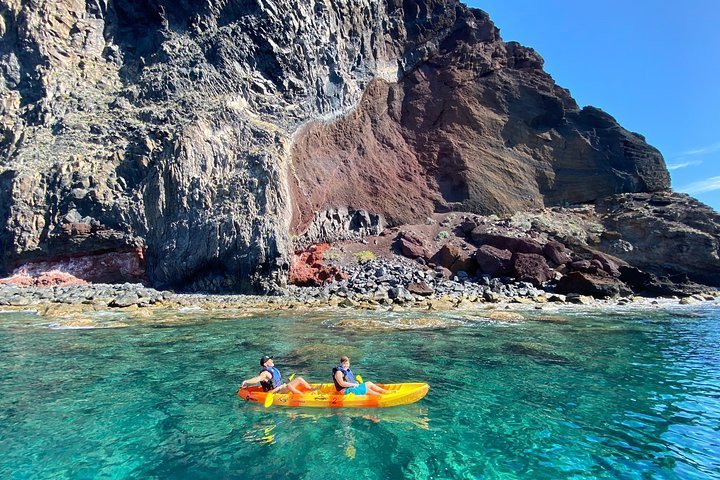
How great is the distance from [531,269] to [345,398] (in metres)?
23.6

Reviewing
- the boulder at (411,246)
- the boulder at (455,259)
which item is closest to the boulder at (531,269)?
the boulder at (455,259)

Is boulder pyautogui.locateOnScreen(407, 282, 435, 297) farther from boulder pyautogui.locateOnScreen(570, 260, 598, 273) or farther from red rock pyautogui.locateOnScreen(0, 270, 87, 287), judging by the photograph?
red rock pyautogui.locateOnScreen(0, 270, 87, 287)

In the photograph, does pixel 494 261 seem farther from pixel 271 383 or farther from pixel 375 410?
pixel 271 383

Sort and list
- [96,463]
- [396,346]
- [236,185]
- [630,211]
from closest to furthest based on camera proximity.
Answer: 1. [96,463]
2. [396,346]
3. [236,185]
4. [630,211]

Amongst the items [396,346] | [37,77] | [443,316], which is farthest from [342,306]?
[37,77]

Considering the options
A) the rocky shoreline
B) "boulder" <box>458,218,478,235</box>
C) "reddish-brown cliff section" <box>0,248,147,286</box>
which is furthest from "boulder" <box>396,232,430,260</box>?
"reddish-brown cliff section" <box>0,248,147,286</box>

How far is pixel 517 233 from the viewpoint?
114ft

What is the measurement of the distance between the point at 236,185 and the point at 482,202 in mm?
23646

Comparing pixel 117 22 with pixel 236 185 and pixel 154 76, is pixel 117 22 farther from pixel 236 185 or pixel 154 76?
pixel 236 185

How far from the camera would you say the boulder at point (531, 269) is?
2856cm

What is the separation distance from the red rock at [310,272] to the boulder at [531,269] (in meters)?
12.0

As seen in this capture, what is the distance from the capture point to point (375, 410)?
27.5 feet

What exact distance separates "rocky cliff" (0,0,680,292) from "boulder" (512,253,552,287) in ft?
39.3

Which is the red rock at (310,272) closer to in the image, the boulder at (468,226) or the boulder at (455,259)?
the boulder at (455,259)
